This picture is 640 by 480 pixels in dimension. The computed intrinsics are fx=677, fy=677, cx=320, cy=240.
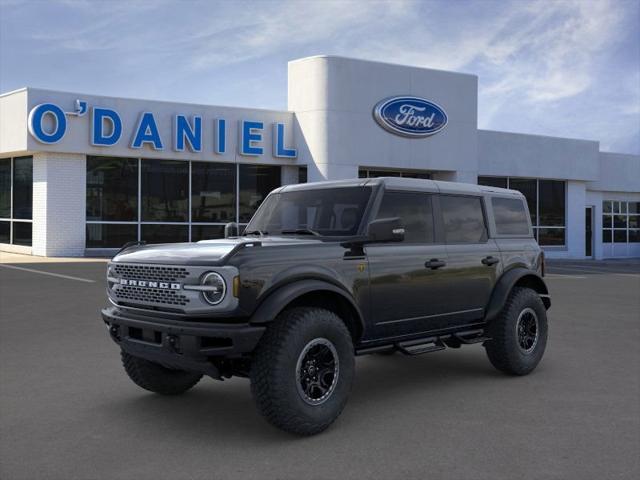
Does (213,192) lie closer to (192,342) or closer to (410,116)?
(410,116)

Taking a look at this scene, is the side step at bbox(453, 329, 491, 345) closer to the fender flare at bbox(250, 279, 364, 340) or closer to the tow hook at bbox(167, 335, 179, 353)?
the fender flare at bbox(250, 279, 364, 340)

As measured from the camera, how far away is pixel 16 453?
4.46 metres

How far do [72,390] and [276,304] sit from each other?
2.52m

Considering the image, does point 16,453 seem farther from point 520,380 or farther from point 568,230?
point 568,230

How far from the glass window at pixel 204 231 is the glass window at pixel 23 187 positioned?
5598 millimetres

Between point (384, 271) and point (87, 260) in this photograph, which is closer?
point (384, 271)

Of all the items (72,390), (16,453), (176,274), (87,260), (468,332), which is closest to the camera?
(16,453)

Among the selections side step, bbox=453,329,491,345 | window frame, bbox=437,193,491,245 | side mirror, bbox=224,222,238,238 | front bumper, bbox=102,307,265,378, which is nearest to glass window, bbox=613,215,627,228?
window frame, bbox=437,193,491,245

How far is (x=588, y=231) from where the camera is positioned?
3366 centimetres

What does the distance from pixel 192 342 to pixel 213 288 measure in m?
0.39

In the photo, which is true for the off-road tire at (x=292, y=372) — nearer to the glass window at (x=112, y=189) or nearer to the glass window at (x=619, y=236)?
the glass window at (x=112, y=189)

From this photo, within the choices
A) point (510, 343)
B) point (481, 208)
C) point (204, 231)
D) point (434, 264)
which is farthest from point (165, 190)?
point (434, 264)

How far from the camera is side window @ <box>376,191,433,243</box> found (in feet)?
19.6

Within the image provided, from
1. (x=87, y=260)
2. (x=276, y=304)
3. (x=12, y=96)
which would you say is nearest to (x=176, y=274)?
(x=276, y=304)
